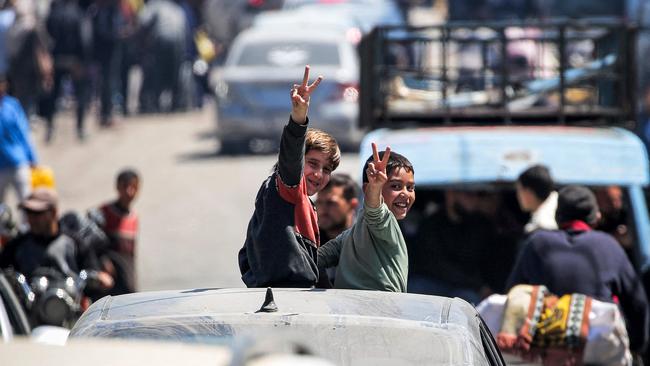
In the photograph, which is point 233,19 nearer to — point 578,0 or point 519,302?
point 578,0

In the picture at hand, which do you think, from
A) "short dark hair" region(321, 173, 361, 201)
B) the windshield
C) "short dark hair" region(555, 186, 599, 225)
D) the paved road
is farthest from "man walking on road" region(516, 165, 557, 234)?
→ the paved road

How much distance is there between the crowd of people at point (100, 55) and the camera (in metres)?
22.2

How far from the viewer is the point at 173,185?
2148 centimetres

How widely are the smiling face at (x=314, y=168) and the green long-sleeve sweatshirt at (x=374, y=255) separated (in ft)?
0.81

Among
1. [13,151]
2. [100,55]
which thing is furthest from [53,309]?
[100,55]

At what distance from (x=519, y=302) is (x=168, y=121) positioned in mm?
19484

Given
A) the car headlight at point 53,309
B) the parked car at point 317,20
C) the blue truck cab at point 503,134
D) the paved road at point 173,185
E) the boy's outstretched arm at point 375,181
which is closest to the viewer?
the boy's outstretched arm at point 375,181

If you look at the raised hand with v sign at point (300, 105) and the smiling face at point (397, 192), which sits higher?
the raised hand with v sign at point (300, 105)

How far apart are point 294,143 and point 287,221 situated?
0.27 meters

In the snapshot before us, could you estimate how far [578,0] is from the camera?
23672 millimetres

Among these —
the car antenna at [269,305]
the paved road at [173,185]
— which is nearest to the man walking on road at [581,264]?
the car antenna at [269,305]

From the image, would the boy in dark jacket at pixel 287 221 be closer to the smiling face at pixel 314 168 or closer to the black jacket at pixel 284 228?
the black jacket at pixel 284 228

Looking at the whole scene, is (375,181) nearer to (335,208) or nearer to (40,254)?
Result: (335,208)

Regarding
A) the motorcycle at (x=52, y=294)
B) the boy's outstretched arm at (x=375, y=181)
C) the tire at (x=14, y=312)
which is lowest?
the motorcycle at (x=52, y=294)
